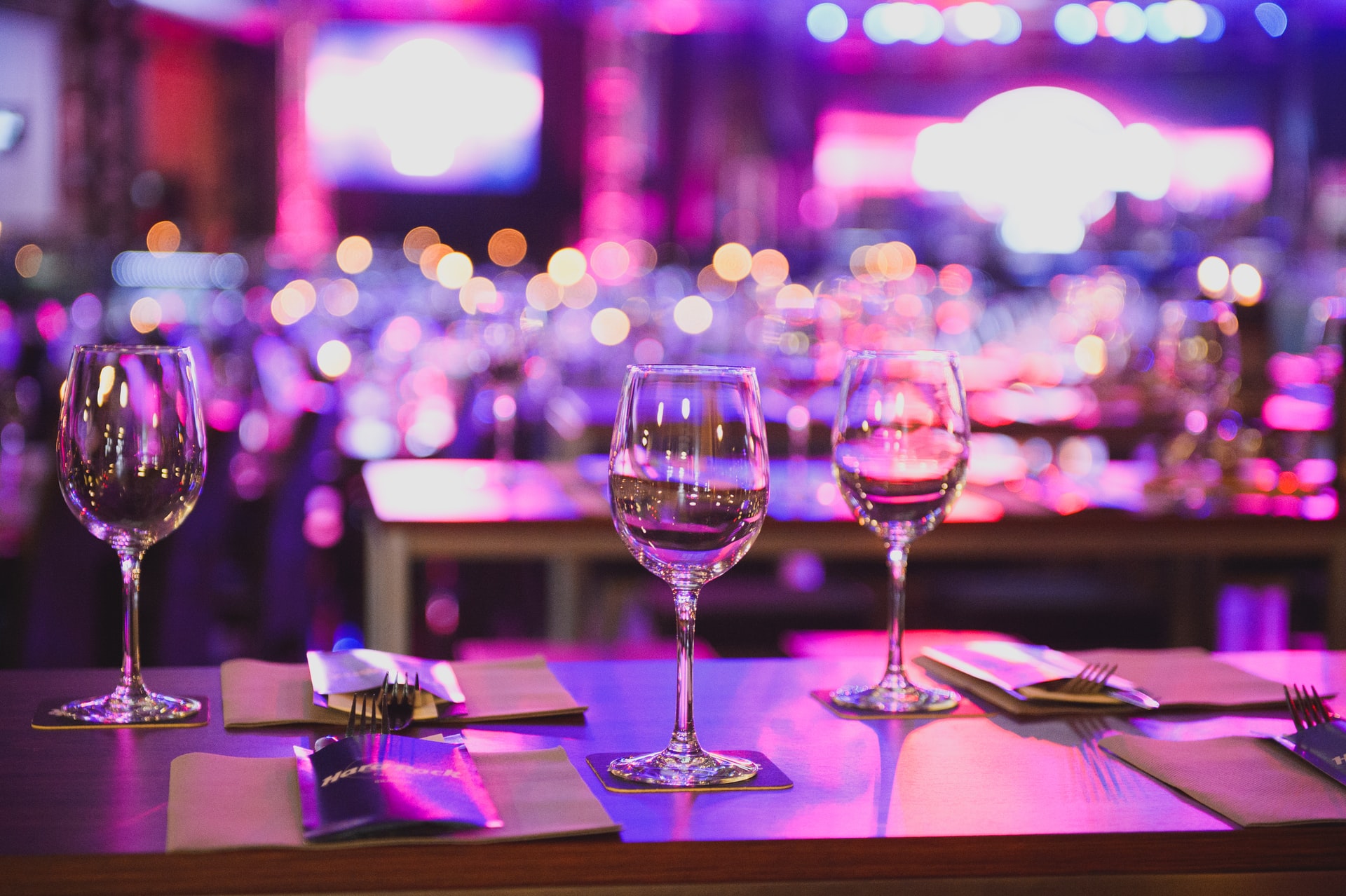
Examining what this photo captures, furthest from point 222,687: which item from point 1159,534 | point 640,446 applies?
point 1159,534

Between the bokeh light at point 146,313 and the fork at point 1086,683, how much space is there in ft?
19.8

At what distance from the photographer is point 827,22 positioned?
1232 cm

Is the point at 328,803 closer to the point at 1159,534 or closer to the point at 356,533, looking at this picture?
the point at 1159,534

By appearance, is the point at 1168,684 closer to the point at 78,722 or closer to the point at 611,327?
the point at 78,722

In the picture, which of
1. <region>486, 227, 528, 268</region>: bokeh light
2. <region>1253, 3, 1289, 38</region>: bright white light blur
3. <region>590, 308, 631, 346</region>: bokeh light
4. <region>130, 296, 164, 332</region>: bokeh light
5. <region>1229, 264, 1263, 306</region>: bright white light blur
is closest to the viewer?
<region>1229, 264, 1263, 306</region>: bright white light blur

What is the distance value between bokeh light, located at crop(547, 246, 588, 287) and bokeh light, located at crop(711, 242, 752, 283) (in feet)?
3.42

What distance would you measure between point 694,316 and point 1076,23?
293 inches

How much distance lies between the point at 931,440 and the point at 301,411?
2.08 metres

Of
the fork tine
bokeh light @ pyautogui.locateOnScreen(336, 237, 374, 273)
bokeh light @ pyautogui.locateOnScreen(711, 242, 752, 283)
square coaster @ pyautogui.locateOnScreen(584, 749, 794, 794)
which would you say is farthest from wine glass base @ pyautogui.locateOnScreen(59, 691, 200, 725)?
bokeh light @ pyautogui.locateOnScreen(336, 237, 374, 273)

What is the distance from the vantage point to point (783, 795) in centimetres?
85

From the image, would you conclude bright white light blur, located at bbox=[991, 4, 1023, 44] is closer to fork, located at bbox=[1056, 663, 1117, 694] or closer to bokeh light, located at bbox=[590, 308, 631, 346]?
bokeh light, located at bbox=[590, 308, 631, 346]

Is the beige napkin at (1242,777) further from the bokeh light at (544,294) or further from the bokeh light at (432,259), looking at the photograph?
the bokeh light at (432,259)

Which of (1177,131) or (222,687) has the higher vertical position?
(1177,131)

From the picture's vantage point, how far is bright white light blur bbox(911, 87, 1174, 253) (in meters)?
12.4
